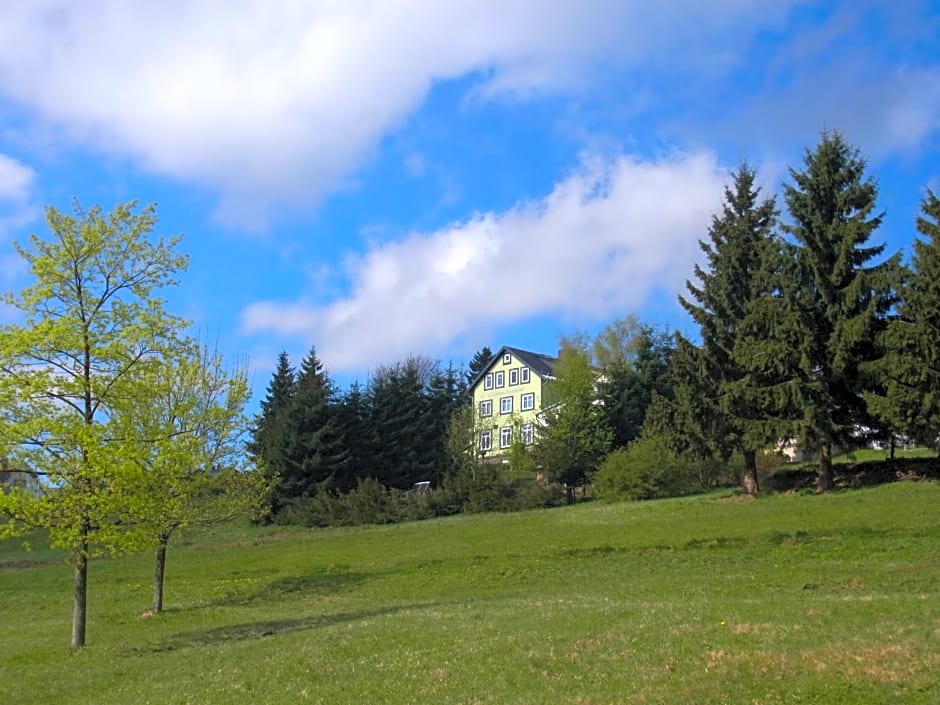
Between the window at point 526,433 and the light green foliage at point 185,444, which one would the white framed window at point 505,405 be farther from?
the light green foliage at point 185,444

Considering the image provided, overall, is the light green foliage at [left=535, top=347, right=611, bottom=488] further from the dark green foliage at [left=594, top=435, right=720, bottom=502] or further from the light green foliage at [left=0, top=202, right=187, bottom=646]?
Answer: the light green foliage at [left=0, top=202, right=187, bottom=646]

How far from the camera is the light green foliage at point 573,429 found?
58656 millimetres

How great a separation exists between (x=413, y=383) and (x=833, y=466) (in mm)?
51717

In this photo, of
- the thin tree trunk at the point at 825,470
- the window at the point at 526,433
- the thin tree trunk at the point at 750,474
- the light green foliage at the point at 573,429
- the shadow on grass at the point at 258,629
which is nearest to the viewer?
the shadow on grass at the point at 258,629

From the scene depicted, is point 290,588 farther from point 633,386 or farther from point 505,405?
point 505,405

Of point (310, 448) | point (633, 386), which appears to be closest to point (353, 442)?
point (310, 448)

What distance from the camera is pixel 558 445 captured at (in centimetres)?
5862

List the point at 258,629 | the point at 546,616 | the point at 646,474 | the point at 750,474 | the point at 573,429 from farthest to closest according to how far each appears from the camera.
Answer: the point at 573,429
the point at 646,474
the point at 750,474
the point at 258,629
the point at 546,616

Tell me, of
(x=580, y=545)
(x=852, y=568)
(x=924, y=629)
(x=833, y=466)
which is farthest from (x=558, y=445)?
(x=924, y=629)

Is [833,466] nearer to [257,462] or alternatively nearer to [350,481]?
[257,462]

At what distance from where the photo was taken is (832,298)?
39.5 meters

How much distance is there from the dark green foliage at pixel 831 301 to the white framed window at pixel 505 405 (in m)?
58.2

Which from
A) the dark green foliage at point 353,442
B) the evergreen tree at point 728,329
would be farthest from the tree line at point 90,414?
the dark green foliage at point 353,442

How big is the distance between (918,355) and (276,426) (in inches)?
2076
